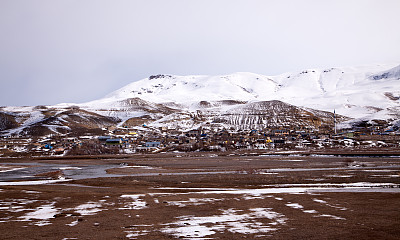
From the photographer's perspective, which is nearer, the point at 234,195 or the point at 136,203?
the point at 136,203

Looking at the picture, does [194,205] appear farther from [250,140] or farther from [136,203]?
[250,140]

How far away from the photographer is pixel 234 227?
18.7 metres

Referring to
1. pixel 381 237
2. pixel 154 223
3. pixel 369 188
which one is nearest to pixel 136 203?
pixel 154 223

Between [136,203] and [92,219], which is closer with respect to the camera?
[92,219]

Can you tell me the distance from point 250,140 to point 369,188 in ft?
335

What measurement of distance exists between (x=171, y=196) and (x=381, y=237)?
17168 millimetres

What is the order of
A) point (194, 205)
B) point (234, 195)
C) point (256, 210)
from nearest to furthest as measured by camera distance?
point (256, 210) → point (194, 205) → point (234, 195)

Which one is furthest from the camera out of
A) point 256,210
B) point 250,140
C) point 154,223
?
point 250,140

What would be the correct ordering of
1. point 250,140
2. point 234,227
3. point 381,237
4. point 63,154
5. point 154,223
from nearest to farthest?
point 381,237, point 234,227, point 154,223, point 63,154, point 250,140

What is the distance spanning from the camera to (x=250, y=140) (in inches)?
5290

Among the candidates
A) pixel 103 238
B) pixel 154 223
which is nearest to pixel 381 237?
pixel 154 223

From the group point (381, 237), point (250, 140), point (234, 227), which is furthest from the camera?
point (250, 140)

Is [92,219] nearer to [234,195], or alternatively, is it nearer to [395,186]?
[234,195]

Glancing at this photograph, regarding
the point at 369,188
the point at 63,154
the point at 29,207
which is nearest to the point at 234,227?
the point at 29,207
